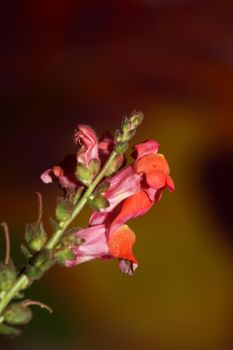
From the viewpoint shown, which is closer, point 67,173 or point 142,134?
point 67,173

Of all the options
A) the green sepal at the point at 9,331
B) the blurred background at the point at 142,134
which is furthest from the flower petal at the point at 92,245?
the blurred background at the point at 142,134

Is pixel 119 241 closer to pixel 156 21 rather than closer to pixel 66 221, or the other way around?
pixel 66 221

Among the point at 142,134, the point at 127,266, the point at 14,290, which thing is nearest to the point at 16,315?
the point at 14,290

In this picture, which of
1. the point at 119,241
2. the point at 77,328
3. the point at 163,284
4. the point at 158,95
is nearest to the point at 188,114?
the point at 158,95

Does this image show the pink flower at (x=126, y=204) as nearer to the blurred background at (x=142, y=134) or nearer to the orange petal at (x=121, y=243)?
the orange petal at (x=121, y=243)

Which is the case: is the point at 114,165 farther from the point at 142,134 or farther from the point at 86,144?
the point at 142,134

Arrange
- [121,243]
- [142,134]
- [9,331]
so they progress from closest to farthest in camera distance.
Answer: [9,331] → [121,243] → [142,134]

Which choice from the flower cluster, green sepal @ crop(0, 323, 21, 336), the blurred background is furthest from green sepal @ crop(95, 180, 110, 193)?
the blurred background
